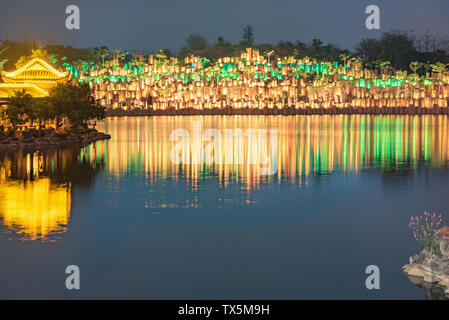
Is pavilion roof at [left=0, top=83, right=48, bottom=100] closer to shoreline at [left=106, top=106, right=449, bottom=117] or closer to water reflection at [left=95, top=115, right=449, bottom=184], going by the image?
water reflection at [left=95, top=115, right=449, bottom=184]

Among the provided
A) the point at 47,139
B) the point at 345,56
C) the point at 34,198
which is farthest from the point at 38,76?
the point at 345,56

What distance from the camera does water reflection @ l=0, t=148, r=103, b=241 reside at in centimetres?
1377

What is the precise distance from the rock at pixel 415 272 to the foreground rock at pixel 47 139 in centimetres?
2392

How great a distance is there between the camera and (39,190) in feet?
60.7

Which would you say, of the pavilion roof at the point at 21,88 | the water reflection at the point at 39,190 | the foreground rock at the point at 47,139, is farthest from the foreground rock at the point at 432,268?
the pavilion roof at the point at 21,88

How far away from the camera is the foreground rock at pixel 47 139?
32562mm

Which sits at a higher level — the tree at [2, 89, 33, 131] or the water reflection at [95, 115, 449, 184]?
the tree at [2, 89, 33, 131]

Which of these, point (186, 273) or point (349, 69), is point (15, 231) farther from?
point (349, 69)

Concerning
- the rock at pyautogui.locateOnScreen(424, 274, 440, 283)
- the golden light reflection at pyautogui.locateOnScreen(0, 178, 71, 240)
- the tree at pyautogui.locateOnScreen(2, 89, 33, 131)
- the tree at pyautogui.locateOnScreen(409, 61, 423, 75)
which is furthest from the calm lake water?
the tree at pyautogui.locateOnScreen(409, 61, 423, 75)

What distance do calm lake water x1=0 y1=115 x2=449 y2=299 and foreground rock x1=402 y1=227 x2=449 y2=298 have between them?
195 millimetres

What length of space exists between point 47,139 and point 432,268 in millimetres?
27150

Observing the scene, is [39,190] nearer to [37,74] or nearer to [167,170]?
[167,170]
